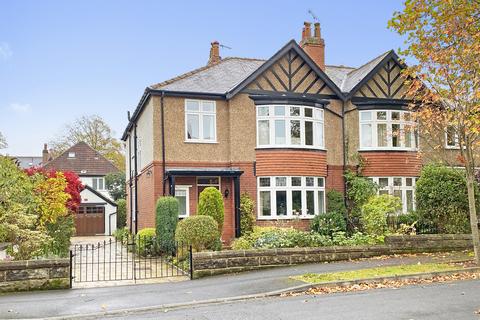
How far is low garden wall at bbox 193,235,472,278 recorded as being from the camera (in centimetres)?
1427

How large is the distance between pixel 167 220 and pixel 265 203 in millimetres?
4896

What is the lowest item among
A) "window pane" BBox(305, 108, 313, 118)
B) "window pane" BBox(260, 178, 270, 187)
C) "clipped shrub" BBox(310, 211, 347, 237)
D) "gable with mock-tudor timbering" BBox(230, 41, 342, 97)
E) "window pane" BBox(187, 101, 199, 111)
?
"clipped shrub" BBox(310, 211, 347, 237)

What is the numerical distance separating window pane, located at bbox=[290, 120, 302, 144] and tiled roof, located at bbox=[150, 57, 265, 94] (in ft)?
9.99

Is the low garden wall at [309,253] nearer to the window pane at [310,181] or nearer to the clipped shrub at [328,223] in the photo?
the clipped shrub at [328,223]

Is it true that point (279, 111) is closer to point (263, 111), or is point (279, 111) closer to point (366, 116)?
point (263, 111)

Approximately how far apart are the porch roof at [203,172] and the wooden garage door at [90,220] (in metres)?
25.6

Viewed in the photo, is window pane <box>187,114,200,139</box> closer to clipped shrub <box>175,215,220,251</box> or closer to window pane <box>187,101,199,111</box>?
window pane <box>187,101,199,111</box>

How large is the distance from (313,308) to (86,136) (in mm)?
57562

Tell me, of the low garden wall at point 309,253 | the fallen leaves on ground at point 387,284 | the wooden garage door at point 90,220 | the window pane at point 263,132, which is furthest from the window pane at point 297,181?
the wooden garage door at point 90,220

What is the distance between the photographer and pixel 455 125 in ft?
48.4

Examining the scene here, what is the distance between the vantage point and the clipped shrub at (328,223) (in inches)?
824

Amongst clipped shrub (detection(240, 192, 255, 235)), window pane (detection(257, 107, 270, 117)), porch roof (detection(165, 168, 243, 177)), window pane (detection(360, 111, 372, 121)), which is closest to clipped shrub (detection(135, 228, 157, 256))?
porch roof (detection(165, 168, 243, 177))

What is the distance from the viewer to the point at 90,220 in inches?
1758

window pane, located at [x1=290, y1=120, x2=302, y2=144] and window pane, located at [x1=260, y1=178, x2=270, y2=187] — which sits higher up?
window pane, located at [x1=290, y1=120, x2=302, y2=144]
